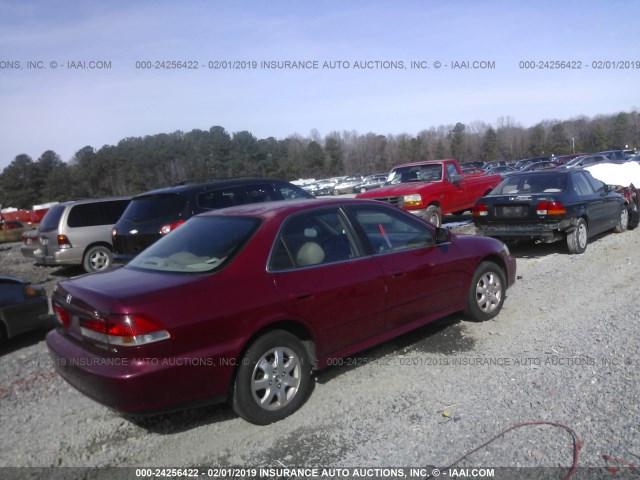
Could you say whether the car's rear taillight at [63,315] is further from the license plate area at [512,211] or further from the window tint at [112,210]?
the window tint at [112,210]

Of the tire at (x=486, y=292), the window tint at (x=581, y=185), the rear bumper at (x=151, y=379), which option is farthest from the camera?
the window tint at (x=581, y=185)

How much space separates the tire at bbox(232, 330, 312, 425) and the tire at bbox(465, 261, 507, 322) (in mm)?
2440

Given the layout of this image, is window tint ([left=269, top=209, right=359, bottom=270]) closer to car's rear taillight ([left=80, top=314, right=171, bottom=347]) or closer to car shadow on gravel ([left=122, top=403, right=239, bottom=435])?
car's rear taillight ([left=80, top=314, right=171, bottom=347])

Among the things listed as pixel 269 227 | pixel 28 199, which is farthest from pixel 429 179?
pixel 28 199

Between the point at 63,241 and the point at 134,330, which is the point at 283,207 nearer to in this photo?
the point at 134,330

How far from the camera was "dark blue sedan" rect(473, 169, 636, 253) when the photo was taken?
927 centimetres

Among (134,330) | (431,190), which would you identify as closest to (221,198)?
(134,330)

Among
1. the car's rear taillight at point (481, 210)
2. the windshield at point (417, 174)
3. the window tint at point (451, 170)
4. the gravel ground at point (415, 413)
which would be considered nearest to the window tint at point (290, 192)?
the car's rear taillight at point (481, 210)

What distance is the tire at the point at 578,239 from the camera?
9466 mm

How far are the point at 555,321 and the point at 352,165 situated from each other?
→ 80786 mm

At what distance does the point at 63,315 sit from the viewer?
4035 mm

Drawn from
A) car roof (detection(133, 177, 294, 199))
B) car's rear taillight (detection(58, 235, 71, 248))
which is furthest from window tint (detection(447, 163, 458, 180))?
car's rear taillight (detection(58, 235, 71, 248))

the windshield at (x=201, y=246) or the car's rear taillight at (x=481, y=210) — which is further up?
the windshield at (x=201, y=246)

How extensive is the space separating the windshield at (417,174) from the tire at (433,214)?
3.13ft
